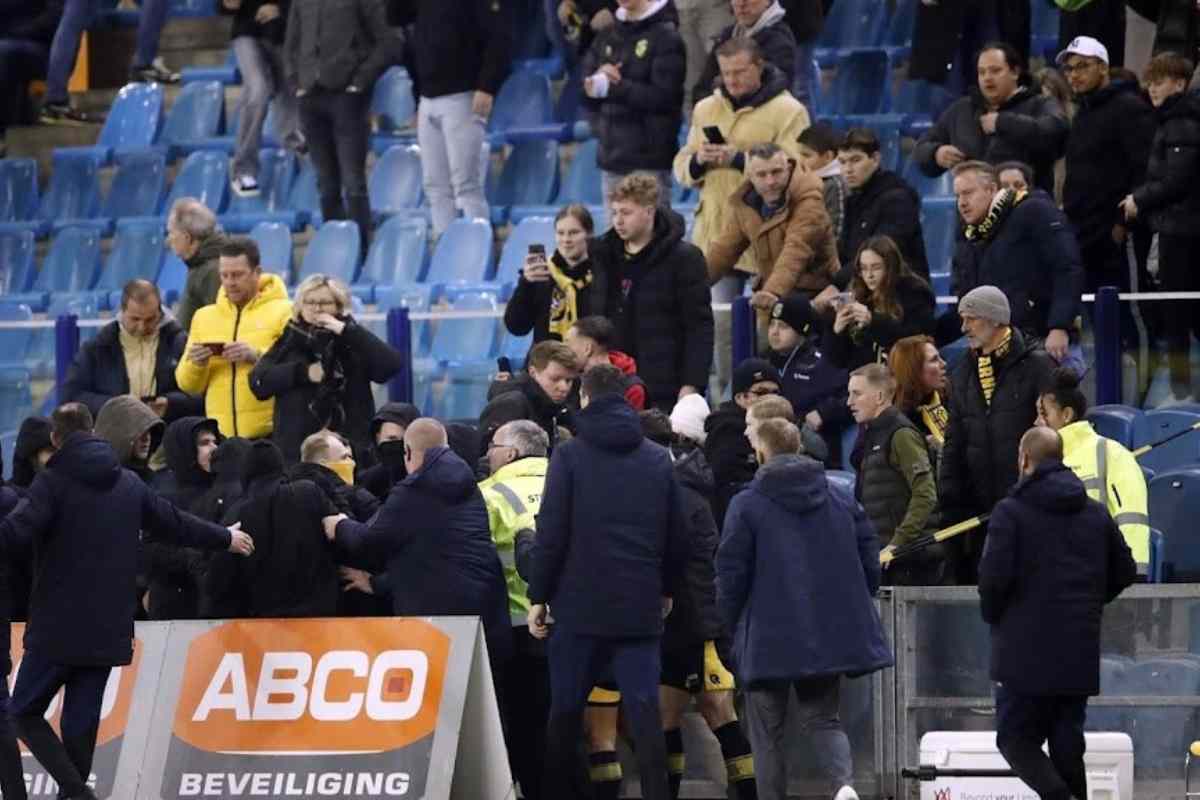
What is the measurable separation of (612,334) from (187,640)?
2.50 meters

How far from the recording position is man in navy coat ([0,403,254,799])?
36.3ft

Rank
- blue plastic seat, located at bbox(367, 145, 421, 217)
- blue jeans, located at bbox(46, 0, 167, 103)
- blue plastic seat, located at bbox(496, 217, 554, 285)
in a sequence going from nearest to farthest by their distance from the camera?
blue plastic seat, located at bbox(496, 217, 554, 285) < blue plastic seat, located at bbox(367, 145, 421, 217) < blue jeans, located at bbox(46, 0, 167, 103)

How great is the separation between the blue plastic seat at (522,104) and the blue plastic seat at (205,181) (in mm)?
1756

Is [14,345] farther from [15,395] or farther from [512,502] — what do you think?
[512,502]

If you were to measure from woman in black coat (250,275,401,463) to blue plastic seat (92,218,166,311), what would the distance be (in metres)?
4.40

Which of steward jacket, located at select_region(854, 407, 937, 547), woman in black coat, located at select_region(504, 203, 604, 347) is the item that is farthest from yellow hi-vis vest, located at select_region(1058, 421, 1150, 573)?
woman in black coat, located at select_region(504, 203, 604, 347)

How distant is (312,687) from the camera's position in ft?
37.7

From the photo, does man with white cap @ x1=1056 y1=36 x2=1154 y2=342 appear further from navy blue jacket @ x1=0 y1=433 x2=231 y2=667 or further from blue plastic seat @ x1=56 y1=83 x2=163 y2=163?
blue plastic seat @ x1=56 y1=83 x2=163 y2=163

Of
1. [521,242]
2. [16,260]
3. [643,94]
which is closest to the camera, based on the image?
[643,94]

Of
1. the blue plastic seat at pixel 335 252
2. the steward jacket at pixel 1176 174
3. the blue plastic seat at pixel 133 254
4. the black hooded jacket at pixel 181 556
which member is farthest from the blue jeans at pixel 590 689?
the blue plastic seat at pixel 133 254

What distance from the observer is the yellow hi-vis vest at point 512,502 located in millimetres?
11805

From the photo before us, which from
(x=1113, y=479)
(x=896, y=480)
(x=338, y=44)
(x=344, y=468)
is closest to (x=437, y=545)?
(x=344, y=468)

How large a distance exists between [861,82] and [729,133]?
2764 millimetres

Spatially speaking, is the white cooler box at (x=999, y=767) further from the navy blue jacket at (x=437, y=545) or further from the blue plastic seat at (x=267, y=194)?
the blue plastic seat at (x=267, y=194)
